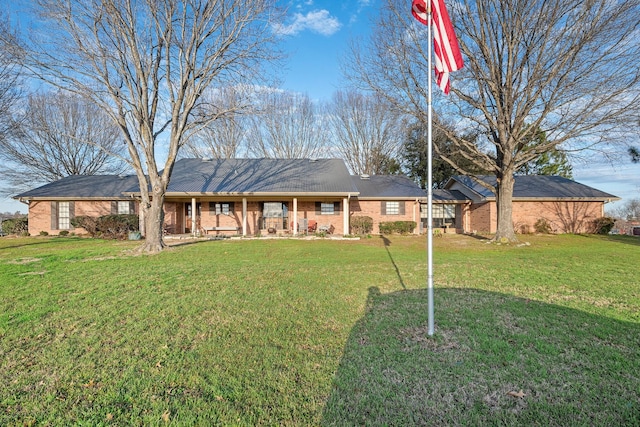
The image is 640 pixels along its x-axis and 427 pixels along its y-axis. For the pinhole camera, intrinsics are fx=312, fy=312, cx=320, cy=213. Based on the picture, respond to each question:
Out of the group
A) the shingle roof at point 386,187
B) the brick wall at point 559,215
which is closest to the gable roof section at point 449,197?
the shingle roof at point 386,187

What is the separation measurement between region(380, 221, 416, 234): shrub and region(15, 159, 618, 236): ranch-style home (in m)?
0.70

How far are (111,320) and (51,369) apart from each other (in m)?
1.35

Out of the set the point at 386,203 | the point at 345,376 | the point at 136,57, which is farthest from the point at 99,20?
the point at 386,203

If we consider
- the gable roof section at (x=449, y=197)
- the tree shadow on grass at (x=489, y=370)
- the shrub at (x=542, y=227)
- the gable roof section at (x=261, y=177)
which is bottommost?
the tree shadow on grass at (x=489, y=370)

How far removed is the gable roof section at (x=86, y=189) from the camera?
64.2 ft

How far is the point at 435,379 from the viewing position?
9.62ft

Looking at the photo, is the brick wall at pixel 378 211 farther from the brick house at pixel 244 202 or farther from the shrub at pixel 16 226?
the shrub at pixel 16 226

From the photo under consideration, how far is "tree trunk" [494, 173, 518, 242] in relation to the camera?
1477 cm

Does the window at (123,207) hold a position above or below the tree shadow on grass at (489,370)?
above

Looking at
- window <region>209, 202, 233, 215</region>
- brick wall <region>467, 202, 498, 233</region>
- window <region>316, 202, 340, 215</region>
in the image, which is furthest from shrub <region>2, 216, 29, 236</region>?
brick wall <region>467, 202, 498, 233</region>

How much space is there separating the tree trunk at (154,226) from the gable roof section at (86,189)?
931 centimetres

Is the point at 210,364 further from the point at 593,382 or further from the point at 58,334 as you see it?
the point at 593,382

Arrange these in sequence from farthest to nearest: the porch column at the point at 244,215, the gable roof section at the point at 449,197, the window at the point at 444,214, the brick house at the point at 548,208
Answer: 1. the window at the point at 444,214
2. the gable roof section at the point at 449,197
3. the brick house at the point at 548,208
4. the porch column at the point at 244,215

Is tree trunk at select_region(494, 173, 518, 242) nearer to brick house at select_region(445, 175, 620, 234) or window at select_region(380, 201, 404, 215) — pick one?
brick house at select_region(445, 175, 620, 234)
